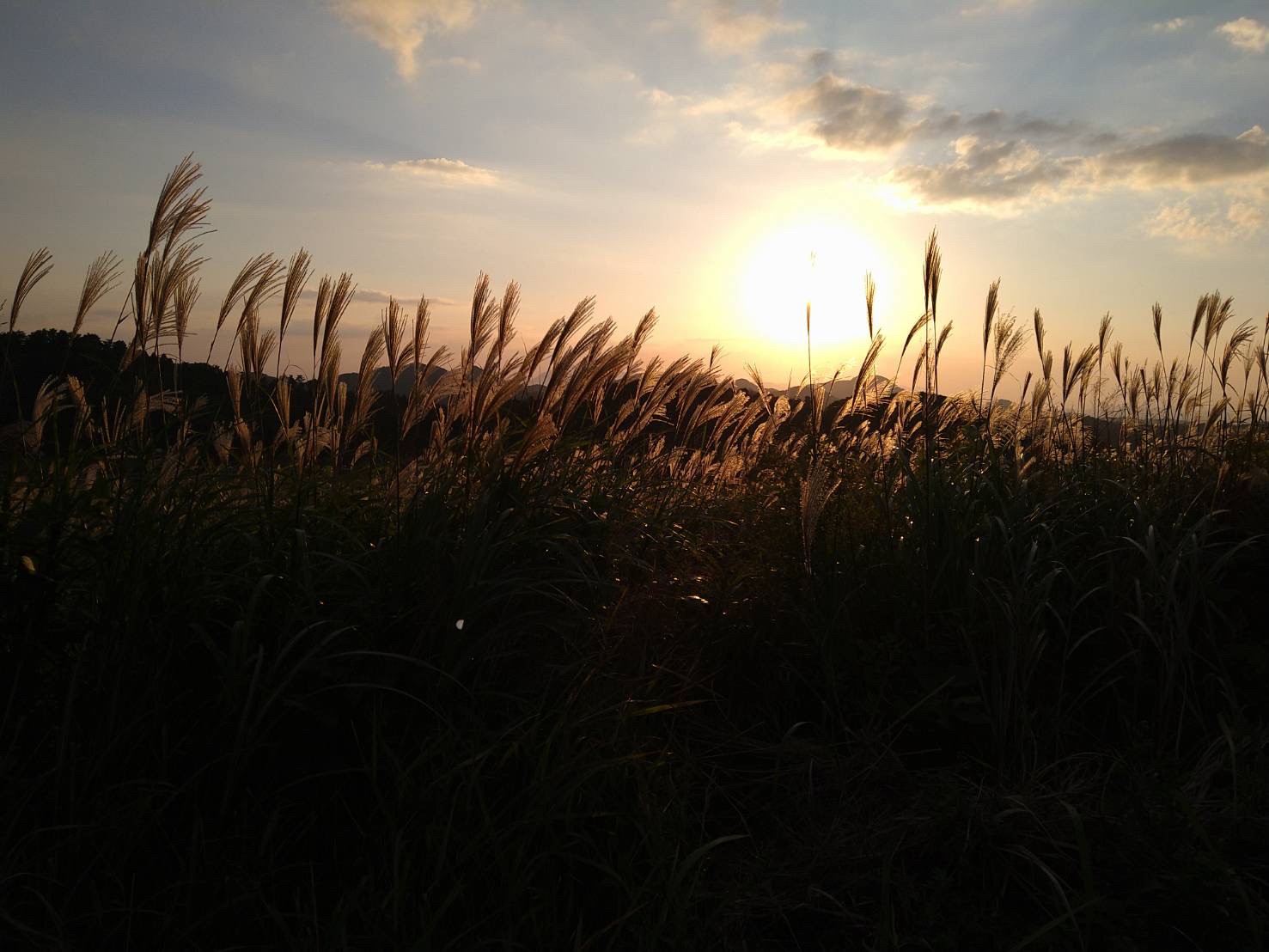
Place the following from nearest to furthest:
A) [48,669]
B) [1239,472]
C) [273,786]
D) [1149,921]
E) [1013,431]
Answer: [1149,921] < [273,786] < [48,669] < [1239,472] < [1013,431]

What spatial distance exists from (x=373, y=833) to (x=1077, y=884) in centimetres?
164

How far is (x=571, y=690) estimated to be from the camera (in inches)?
94.0

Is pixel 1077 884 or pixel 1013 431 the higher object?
pixel 1013 431

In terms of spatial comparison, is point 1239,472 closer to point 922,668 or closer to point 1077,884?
point 922,668

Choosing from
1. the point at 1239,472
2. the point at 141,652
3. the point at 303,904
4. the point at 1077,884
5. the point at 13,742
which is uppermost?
the point at 1239,472

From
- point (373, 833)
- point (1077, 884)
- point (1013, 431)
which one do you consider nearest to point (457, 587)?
point (373, 833)

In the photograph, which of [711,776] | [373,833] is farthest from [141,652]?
[711,776]

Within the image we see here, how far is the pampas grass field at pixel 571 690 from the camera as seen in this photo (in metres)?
1.83

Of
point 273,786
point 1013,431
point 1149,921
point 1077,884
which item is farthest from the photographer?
point 1013,431

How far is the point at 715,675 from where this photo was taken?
2783mm

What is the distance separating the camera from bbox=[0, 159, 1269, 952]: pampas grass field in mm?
1830

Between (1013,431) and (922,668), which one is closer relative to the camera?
(922,668)

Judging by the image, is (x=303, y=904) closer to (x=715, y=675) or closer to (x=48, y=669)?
(x=48, y=669)

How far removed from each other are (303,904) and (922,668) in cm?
186
